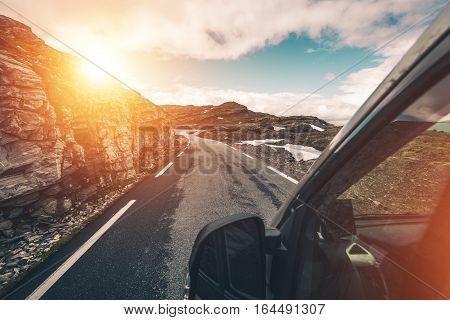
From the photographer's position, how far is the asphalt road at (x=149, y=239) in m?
3.17

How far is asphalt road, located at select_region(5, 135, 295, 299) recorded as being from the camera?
317cm

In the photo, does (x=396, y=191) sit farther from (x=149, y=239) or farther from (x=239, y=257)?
(x=149, y=239)

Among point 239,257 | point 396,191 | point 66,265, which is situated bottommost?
point 66,265

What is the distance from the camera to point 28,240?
15.1 feet

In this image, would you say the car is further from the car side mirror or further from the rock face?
the rock face

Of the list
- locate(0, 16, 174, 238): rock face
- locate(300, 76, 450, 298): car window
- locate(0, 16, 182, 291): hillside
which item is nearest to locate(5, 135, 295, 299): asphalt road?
locate(0, 16, 182, 291): hillside

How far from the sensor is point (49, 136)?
6414 mm

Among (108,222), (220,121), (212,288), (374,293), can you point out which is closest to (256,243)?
(212,288)

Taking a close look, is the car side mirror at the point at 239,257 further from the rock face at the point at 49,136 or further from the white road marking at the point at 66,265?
the rock face at the point at 49,136

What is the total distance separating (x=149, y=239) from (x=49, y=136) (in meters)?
4.19

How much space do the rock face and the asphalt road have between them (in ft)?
4.47

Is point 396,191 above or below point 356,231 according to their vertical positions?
above

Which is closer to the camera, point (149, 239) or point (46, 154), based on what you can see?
point (149, 239)

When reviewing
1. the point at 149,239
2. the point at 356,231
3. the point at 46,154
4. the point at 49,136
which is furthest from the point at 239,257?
the point at 49,136
